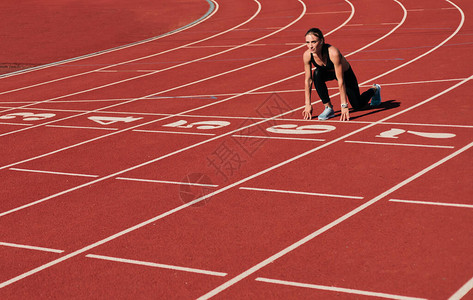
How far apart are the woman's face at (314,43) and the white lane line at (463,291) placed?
5019 mm

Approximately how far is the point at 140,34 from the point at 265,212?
16.6 meters

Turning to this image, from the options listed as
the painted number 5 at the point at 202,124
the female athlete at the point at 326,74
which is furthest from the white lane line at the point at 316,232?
the painted number 5 at the point at 202,124

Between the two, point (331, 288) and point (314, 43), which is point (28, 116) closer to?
point (314, 43)

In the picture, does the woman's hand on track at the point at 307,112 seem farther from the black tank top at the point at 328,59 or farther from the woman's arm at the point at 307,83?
the black tank top at the point at 328,59

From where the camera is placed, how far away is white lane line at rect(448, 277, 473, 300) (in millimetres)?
4484

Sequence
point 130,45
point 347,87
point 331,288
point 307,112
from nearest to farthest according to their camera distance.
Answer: point 331,288 < point 307,112 < point 347,87 < point 130,45

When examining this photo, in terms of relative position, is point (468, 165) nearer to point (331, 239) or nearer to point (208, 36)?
point (331, 239)

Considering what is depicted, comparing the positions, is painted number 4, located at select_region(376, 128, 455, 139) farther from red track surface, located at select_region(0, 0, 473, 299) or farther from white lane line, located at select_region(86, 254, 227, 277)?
white lane line, located at select_region(86, 254, 227, 277)

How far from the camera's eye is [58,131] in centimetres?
1060

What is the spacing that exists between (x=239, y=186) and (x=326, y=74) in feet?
10.3

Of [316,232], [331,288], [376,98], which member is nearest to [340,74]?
[376,98]

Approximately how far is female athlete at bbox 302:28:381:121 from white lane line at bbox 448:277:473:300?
500 cm

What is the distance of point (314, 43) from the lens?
9.05 metres

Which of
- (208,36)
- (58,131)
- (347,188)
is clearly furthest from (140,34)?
(347,188)
